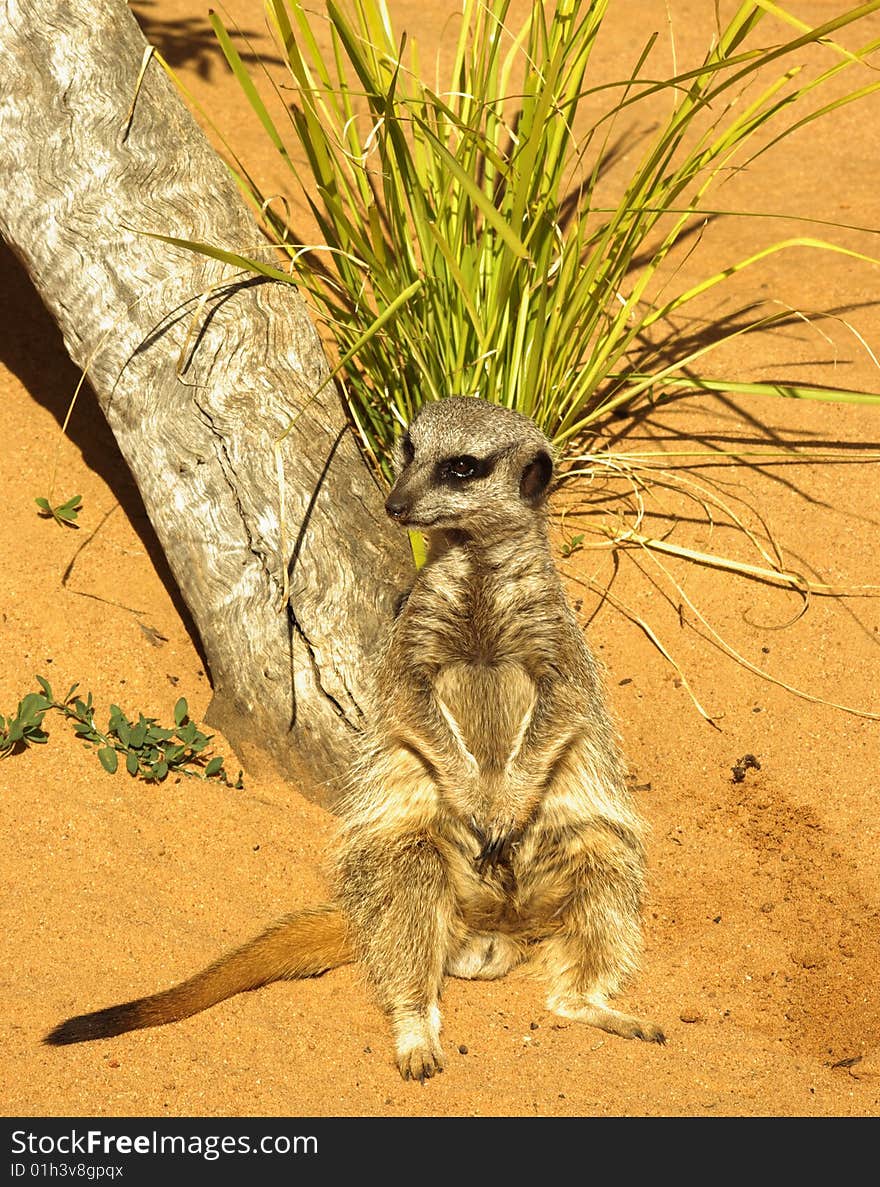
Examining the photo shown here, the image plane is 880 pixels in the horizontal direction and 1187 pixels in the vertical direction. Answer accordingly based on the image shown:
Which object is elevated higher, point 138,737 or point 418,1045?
point 138,737

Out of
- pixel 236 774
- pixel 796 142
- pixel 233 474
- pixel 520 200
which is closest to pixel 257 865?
pixel 236 774

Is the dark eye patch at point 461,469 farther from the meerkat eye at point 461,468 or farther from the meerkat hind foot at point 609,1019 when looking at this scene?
the meerkat hind foot at point 609,1019

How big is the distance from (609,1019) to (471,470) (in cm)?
123

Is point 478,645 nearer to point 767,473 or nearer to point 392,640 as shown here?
point 392,640

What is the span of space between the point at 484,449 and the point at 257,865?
117 cm

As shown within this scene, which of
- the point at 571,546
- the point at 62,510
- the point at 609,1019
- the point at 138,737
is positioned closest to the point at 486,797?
the point at 609,1019

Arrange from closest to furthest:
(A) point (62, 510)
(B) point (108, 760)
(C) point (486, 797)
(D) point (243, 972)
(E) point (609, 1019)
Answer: (D) point (243, 972)
(E) point (609, 1019)
(C) point (486, 797)
(B) point (108, 760)
(A) point (62, 510)

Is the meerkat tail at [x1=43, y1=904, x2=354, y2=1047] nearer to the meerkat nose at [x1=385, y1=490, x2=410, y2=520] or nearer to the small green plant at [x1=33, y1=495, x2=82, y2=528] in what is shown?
the meerkat nose at [x1=385, y1=490, x2=410, y2=520]

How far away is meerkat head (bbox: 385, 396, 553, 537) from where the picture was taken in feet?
8.32

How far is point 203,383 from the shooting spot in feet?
10.2

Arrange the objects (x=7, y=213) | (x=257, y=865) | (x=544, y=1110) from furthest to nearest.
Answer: (x=7, y=213), (x=257, y=865), (x=544, y=1110)

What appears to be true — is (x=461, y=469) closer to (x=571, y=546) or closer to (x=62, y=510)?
(x=571, y=546)

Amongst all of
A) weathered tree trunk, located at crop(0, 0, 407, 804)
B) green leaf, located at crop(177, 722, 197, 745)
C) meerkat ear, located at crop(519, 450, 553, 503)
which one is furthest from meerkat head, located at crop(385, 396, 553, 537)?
green leaf, located at crop(177, 722, 197, 745)

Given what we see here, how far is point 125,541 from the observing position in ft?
11.8
